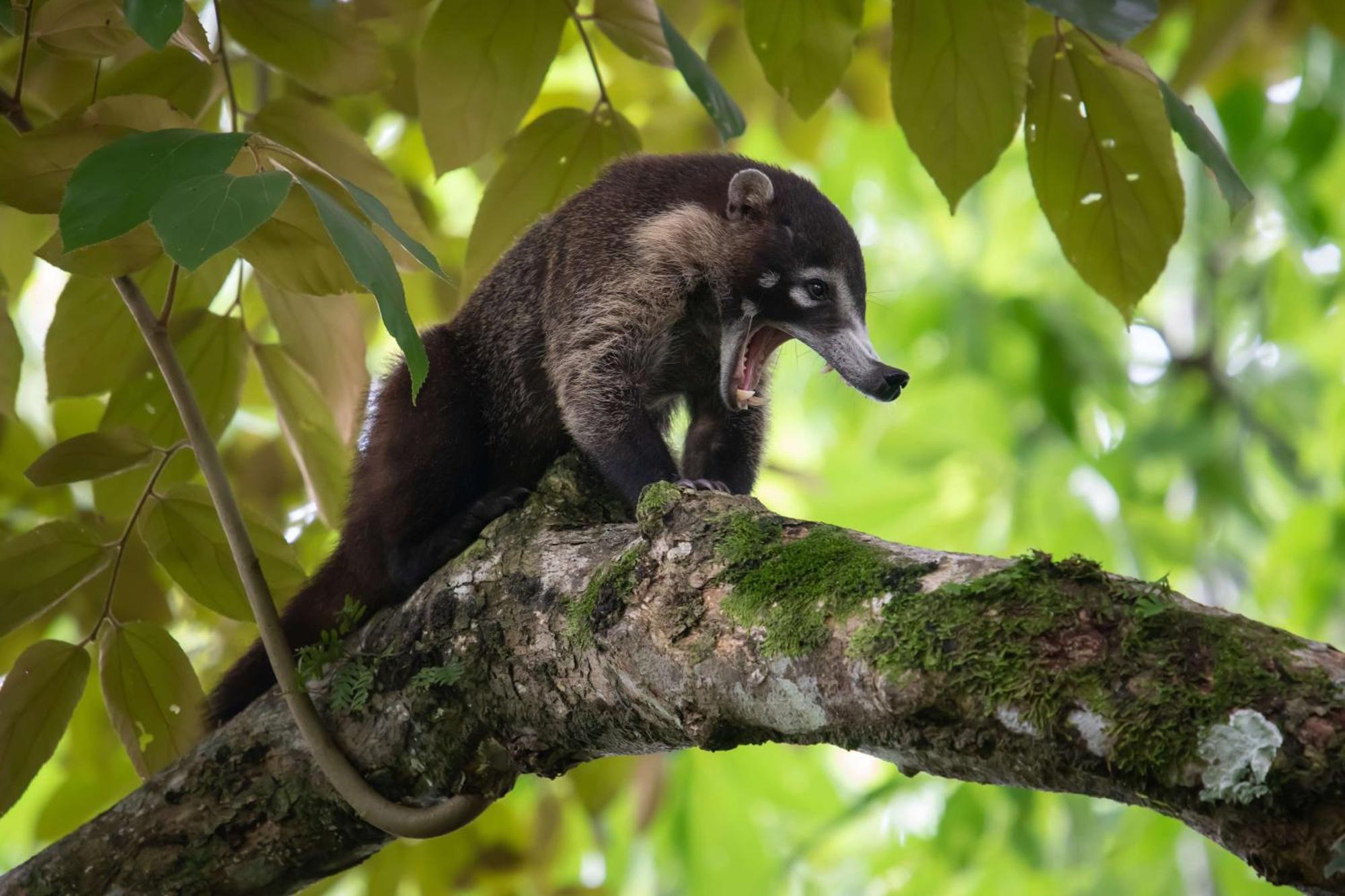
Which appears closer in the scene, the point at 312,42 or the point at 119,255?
the point at 119,255

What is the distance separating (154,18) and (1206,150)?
5.75 ft

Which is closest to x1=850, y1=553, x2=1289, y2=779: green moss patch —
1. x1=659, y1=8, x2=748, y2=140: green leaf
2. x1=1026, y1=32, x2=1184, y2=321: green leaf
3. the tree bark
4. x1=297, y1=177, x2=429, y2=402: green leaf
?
the tree bark

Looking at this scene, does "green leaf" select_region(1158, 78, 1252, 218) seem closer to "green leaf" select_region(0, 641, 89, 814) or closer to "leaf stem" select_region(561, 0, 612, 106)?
"leaf stem" select_region(561, 0, 612, 106)

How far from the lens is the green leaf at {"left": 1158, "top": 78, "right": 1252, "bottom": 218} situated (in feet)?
7.43

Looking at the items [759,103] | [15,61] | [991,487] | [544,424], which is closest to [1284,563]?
[991,487]

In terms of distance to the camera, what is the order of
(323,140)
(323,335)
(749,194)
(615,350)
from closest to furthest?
(323,140) < (323,335) < (615,350) < (749,194)

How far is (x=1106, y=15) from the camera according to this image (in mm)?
1938

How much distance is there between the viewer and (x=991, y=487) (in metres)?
5.38

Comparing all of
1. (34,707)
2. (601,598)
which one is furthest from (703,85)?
(34,707)

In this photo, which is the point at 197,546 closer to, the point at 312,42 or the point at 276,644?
the point at 276,644

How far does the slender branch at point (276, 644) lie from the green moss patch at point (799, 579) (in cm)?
77

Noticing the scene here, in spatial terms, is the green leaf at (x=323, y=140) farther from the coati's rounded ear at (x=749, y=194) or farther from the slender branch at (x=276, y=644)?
the coati's rounded ear at (x=749, y=194)

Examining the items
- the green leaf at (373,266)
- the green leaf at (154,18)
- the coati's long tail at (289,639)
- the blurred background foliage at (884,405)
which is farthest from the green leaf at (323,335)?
the green leaf at (373,266)

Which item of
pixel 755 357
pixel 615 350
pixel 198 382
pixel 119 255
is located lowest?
pixel 755 357
